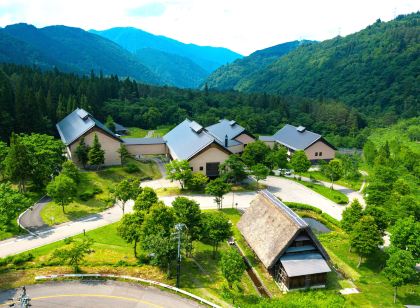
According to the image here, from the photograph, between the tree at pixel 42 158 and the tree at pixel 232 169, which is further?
the tree at pixel 232 169

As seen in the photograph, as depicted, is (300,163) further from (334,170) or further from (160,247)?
(160,247)

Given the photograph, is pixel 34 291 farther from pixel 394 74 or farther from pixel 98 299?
pixel 394 74

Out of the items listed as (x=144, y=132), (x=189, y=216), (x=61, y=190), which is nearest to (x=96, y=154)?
(x=61, y=190)

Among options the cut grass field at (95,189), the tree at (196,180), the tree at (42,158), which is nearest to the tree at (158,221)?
the cut grass field at (95,189)

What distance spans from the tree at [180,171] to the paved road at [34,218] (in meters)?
19.0

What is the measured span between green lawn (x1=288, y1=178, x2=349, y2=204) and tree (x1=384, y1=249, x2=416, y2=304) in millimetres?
25261

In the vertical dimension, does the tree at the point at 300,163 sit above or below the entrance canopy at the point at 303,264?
above

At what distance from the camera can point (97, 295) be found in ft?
96.0

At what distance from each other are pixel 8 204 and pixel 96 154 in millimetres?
23247

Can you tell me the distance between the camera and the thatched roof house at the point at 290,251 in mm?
31875

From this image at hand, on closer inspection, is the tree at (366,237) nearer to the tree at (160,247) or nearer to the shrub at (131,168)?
the tree at (160,247)

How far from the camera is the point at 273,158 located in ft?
221

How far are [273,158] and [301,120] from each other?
64730 mm

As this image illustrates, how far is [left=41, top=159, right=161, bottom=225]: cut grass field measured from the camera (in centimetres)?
4516
